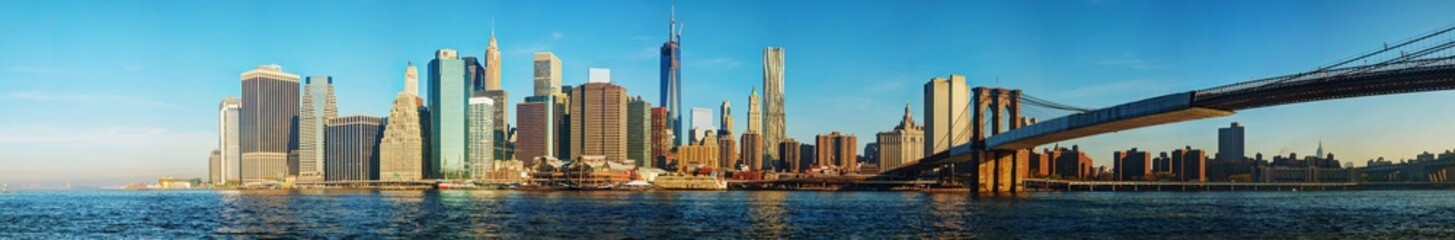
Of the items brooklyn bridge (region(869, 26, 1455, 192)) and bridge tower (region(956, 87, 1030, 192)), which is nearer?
brooklyn bridge (region(869, 26, 1455, 192))

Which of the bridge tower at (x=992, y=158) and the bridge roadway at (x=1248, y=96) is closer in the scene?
the bridge roadway at (x=1248, y=96)

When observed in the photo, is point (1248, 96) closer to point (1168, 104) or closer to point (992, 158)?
point (1168, 104)

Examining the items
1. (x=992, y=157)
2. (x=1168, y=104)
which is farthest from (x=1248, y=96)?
(x=992, y=157)

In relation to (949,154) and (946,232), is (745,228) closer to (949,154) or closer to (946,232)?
(946,232)

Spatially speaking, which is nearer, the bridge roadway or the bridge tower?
the bridge roadway

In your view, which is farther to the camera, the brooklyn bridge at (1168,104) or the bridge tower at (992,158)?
the bridge tower at (992,158)

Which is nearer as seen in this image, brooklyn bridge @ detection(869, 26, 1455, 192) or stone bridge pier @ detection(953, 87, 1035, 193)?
brooklyn bridge @ detection(869, 26, 1455, 192)

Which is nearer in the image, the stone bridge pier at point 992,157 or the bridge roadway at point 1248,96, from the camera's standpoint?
the bridge roadway at point 1248,96

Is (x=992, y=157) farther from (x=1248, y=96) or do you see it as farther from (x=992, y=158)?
(x=1248, y=96)

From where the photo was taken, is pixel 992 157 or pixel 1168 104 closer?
pixel 1168 104

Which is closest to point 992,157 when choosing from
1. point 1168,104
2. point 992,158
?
point 992,158

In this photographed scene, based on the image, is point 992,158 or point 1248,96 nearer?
point 1248,96

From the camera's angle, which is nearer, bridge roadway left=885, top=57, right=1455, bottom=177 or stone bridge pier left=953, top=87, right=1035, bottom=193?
bridge roadway left=885, top=57, right=1455, bottom=177

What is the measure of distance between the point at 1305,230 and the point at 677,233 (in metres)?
23.6
